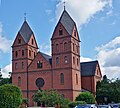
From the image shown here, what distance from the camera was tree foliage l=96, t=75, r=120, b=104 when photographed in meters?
67.1

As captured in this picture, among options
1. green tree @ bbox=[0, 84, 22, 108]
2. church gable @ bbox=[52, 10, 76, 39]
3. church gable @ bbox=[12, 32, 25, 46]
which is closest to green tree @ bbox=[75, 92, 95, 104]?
church gable @ bbox=[52, 10, 76, 39]

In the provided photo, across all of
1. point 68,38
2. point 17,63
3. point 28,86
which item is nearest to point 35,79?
point 28,86

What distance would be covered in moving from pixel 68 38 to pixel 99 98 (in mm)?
17397

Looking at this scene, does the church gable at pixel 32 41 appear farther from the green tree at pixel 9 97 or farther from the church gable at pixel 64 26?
the green tree at pixel 9 97

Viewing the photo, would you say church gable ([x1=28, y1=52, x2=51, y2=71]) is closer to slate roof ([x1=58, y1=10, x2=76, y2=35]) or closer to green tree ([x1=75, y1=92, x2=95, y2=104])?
slate roof ([x1=58, y1=10, x2=76, y2=35])

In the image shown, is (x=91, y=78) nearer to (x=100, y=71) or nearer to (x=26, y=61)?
(x=100, y=71)

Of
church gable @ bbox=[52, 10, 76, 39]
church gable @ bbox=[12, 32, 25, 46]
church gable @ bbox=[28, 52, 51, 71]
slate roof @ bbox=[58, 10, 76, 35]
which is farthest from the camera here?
church gable @ bbox=[12, 32, 25, 46]

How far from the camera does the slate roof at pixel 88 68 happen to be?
247ft

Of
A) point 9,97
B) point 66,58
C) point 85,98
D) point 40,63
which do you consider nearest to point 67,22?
point 66,58

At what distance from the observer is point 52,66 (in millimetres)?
66250

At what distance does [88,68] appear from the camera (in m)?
77.4

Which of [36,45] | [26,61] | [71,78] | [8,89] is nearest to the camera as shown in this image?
[8,89]

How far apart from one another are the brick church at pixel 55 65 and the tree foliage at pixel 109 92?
11.3 feet

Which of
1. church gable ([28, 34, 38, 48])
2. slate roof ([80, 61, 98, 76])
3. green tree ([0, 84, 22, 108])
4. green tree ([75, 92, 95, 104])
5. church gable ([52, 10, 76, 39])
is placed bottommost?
green tree ([75, 92, 95, 104])
